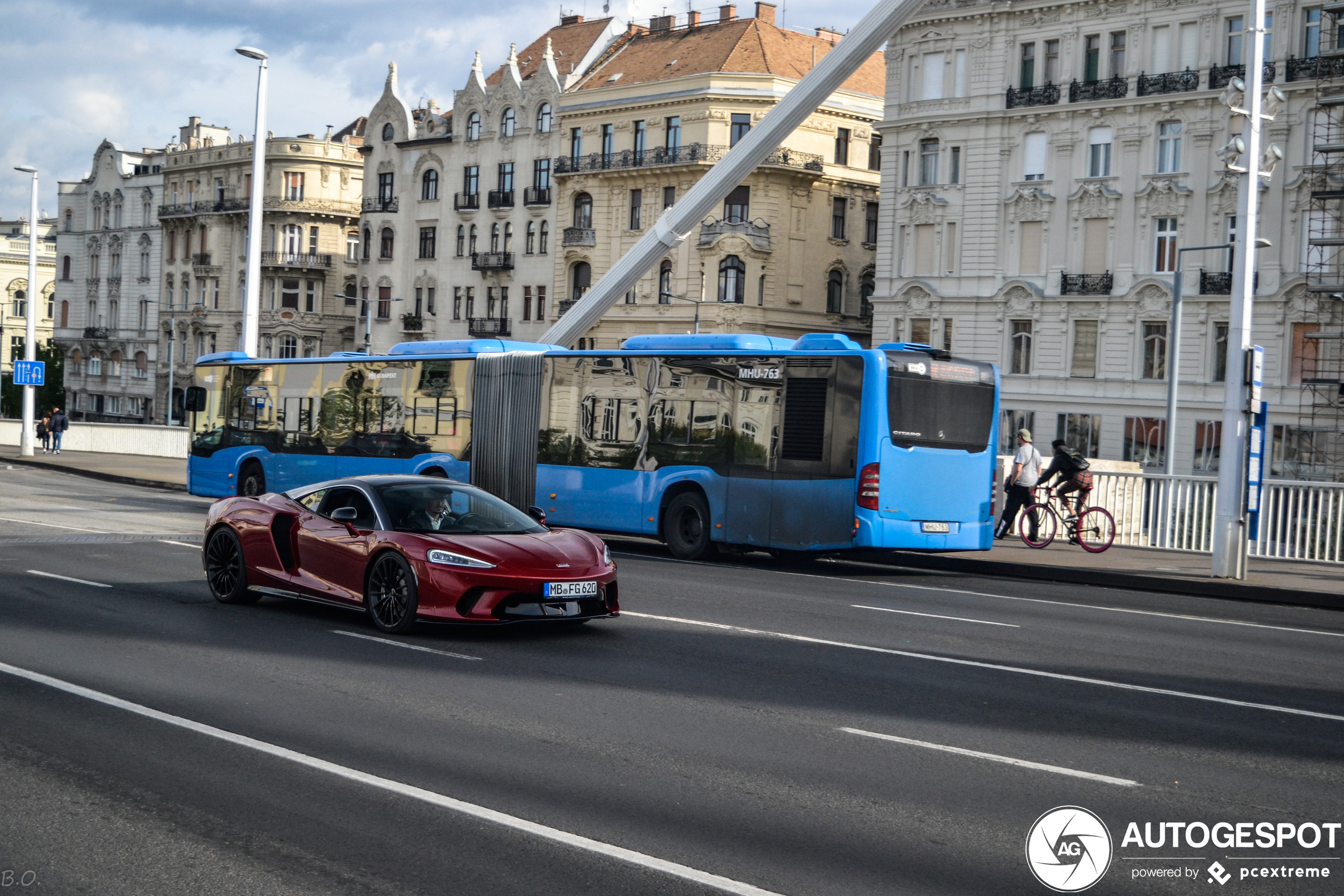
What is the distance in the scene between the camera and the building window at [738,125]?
2650 inches

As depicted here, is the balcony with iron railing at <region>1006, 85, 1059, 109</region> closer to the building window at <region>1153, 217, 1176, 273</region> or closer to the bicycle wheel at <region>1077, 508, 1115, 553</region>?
the building window at <region>1153, 217, 1176, 273</region>

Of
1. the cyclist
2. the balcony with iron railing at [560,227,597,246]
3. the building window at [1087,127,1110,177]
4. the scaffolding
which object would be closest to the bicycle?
the cyclist

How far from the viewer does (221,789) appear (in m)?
7.18

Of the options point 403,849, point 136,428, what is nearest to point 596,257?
point 136,428

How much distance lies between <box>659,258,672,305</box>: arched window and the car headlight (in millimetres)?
57217

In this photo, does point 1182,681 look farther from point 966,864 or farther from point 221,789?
point 221,789

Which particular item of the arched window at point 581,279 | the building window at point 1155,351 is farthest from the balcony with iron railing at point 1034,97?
the arched window at point 581,279

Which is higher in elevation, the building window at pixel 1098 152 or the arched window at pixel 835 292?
the building window at pixel 1098 152

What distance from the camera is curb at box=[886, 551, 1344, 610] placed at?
1842cm

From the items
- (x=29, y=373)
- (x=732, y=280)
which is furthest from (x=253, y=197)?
(x=732, y=280)

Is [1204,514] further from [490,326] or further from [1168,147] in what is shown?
[490,326]

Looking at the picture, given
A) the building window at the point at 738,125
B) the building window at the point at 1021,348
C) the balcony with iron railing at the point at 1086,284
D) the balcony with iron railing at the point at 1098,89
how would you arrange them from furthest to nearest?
the building window at the point at 738,125, the building window at the point at 1021,348, the balcony with iron railing at the point at 1086,284, the balcony with iron railing at the point at 1098,89

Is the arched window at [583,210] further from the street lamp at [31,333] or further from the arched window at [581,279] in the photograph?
the street lamp at [31,333]

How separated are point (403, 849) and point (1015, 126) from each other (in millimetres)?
54233
